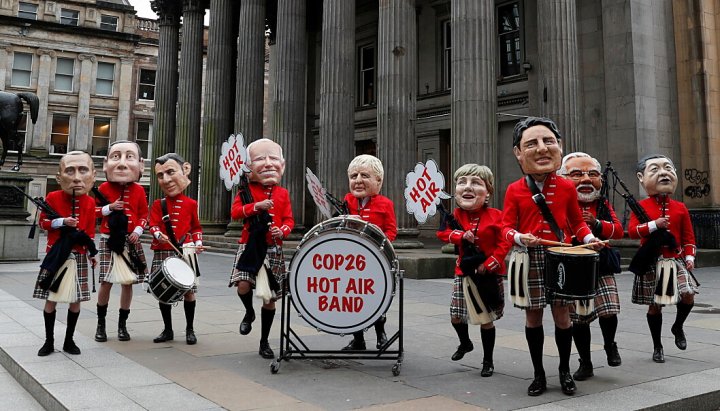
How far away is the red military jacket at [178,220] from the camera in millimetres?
6816

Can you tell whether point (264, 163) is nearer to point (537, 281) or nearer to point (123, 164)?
point (123, 164)

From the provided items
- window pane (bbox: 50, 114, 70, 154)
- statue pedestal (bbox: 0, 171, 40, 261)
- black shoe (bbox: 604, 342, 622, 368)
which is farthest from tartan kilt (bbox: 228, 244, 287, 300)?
window pane (bbox: 50, 114, 70, 154)

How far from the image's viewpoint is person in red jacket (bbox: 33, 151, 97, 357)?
5.97 metres

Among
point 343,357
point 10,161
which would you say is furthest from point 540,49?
point 10,161

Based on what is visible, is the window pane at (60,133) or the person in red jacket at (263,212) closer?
the person in red jacket at (263,212)

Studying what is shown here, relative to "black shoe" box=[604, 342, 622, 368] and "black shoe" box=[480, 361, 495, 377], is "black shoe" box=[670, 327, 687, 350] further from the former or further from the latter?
"black shoe" box=[480, 361, 495, 377]

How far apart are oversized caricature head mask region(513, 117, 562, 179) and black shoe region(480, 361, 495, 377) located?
1.82 m

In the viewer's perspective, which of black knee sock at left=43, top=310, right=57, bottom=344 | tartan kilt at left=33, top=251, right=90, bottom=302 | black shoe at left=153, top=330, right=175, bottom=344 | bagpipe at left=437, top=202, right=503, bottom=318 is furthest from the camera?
black shoe at left=153, top=330, right=175, bottom=344

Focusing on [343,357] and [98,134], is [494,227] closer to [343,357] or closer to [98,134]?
[343,357]

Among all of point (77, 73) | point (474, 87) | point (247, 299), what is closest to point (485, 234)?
point (247, 299)

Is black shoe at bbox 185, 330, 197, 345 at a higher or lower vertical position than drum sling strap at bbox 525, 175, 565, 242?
lower

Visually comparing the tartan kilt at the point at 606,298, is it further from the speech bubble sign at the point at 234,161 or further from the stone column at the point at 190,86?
the stone column at the point at 190,86

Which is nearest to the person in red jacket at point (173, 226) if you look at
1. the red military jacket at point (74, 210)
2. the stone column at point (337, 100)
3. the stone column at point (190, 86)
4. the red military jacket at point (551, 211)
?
the red military jacket at point (74, 210)

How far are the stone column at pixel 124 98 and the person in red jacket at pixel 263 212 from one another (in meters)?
43.4
